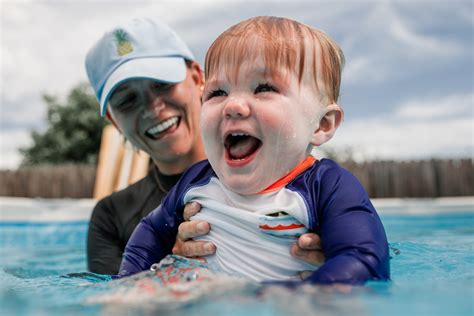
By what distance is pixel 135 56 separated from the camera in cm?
282

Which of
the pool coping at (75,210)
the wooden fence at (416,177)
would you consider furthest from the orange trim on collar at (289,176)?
the wooden fence at (416,177)

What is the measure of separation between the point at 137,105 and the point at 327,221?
4.94 feet

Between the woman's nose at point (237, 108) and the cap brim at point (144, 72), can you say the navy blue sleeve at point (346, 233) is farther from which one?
the cap brim at point (144, 72)

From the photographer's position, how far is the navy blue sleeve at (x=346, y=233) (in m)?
1.48

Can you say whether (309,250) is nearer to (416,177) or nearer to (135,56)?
(135,56)

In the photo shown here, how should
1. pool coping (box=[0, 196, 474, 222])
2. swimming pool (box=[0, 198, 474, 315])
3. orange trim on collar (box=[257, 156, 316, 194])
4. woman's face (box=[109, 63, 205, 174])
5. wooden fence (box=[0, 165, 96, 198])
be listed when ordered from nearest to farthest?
swimming pool (box=[0, 198, 474, 315]), orange trim on collar (box=[257, 156, 316, 194]), woman's face (box=[109, 63, 205, 174]), pool coping (box=[0, 196, 474, 222]), wooden fence (box=[0, 165, 96, 198])

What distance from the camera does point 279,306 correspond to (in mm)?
1274

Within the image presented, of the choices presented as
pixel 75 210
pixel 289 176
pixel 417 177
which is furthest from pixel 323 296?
pixel 417 177

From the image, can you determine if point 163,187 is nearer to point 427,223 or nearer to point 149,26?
point 149,26

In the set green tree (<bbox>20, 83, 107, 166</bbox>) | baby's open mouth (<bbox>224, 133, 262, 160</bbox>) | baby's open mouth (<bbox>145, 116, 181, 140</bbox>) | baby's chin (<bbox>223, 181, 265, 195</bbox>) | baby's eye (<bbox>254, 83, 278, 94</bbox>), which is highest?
baby's eye (<bbox>254, 83, 278, 94</bbox>)

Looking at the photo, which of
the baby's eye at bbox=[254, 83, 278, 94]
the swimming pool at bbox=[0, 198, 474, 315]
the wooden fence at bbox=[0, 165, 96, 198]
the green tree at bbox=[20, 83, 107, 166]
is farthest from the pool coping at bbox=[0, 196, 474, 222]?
the green tree at bbox=[20, 83, 107, 166]

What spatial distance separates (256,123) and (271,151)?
0.33 feet

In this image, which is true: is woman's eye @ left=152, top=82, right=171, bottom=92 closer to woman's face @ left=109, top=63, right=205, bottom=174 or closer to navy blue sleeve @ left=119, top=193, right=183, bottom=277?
woman's face @ left=109, top=63, right=205, bottom=174

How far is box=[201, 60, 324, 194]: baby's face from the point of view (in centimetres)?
168
